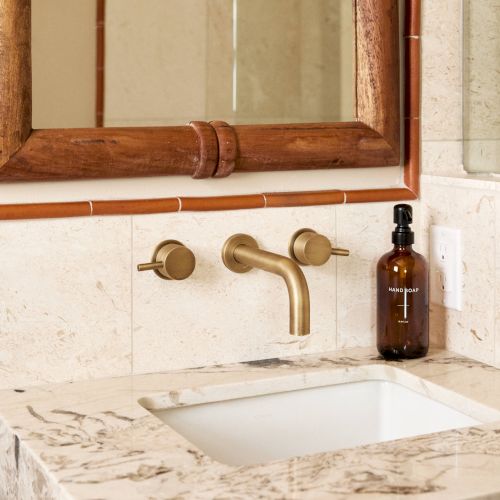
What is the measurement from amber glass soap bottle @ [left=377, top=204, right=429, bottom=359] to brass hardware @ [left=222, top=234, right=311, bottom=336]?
0.20 m

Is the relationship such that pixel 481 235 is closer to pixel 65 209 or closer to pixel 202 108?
pixel 202 108

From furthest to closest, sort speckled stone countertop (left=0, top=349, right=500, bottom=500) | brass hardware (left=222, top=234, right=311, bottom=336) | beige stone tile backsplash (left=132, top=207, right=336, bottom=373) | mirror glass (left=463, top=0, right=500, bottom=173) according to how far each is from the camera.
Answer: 1. mirror glass (left=463, top=0, right=500, bottom=173)
2. beige stone tile backsplash (left=132, top=207, right=336, bottom=373)
3. brass hardware (left=222, top=234, right=311, bottom=336)
4. speckled stone countertop (left=0, top=349, right=500, bottom=500)

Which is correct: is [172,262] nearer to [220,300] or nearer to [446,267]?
[220,300]

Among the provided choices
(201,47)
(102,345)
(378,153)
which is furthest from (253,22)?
(102,345)

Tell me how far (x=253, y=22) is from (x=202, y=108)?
0.14 m

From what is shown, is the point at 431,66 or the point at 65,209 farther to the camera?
the point at 431,66

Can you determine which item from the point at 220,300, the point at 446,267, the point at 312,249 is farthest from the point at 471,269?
the point at 220,300

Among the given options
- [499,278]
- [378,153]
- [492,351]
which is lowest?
[492,351]

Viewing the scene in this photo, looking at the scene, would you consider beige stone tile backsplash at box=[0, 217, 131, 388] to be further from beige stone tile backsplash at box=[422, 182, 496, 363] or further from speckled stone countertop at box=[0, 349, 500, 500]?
beige stone tile backsplash at box=[422, 182, 496, 363]

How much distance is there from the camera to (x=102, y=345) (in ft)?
4.13

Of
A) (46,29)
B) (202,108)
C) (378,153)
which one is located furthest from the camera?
(378,153)

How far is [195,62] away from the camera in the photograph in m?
1.27

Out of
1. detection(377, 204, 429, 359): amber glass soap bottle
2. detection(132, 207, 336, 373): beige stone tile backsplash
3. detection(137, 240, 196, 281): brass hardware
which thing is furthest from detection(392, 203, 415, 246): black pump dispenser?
detection(137, 240, 196, 281): brass hardware

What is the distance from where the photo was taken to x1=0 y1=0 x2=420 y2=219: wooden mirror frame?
1.16 meters
